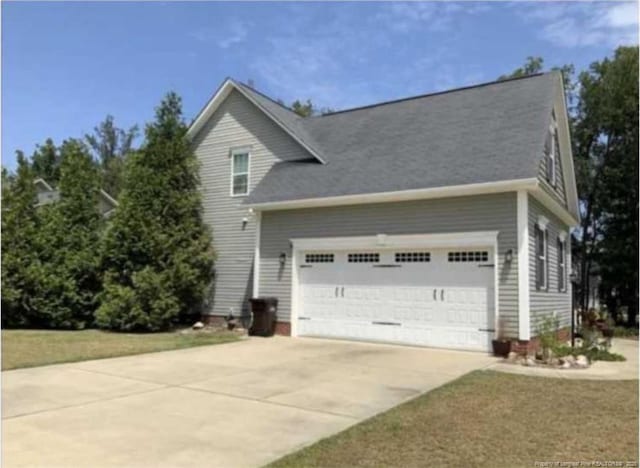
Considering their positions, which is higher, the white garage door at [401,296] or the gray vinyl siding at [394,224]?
the gray vinyl siding at [394,224]

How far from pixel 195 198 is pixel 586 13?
11190mm

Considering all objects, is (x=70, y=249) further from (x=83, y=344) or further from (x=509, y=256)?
(x=509, y=256)

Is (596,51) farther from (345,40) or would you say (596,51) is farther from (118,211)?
(118,211)

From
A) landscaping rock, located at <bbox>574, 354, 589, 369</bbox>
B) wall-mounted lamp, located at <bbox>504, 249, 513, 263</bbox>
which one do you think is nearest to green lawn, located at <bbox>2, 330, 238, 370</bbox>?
wall-mounted lamp, located at <bbox>504, 249, 513, 263</bbox>

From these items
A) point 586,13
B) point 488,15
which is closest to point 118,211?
point 488,15

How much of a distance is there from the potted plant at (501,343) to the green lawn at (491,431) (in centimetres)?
313

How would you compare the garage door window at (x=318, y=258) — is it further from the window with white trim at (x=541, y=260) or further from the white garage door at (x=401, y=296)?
the window with white trim at (x=541, y=260)

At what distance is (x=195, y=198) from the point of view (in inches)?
608

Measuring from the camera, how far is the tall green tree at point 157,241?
1395 cm

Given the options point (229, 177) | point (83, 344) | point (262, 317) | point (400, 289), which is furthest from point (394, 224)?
point (83, 344)

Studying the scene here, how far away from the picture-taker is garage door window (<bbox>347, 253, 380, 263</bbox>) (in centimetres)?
1229

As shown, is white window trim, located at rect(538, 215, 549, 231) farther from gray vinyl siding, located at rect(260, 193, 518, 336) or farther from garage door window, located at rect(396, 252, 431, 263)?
garage door window, located at rect(396, 252, 431, 263)

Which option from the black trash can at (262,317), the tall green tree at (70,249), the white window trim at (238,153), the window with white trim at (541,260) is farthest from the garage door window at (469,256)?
the tall green tree at (70,249)

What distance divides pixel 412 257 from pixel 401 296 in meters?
0.93
